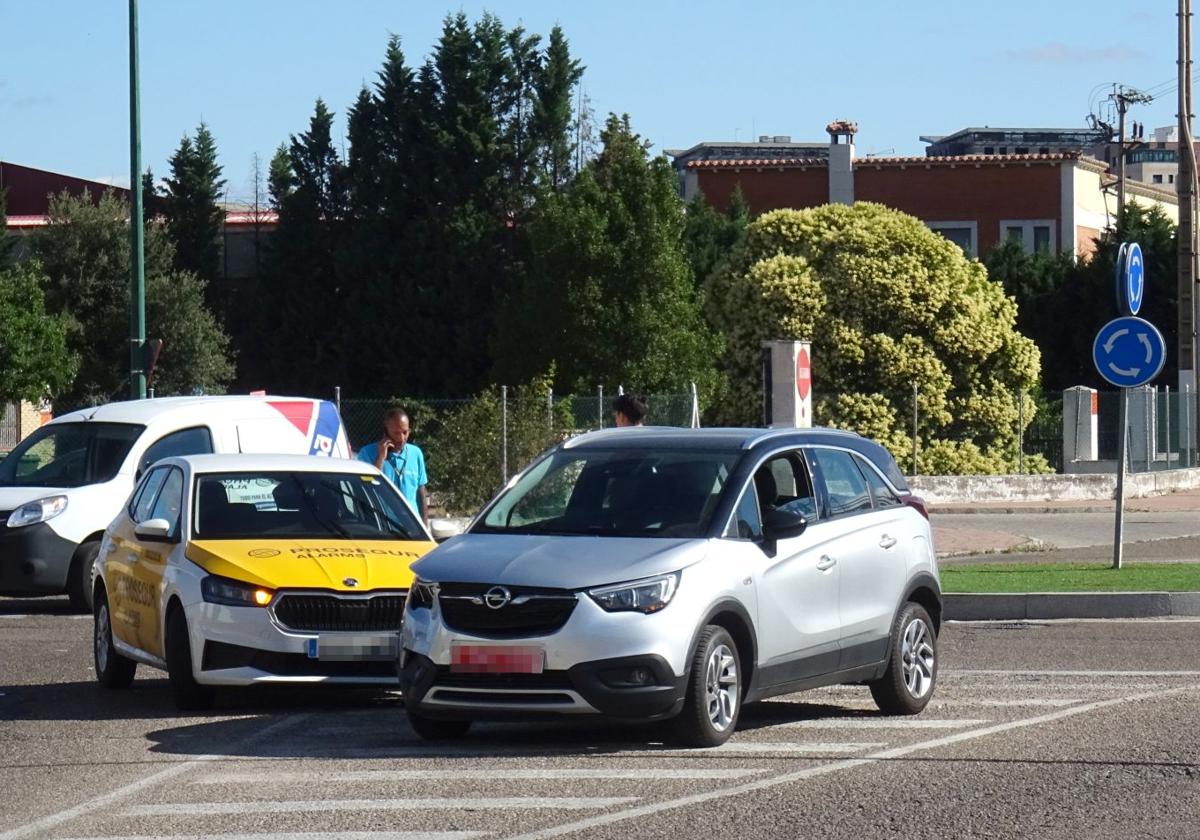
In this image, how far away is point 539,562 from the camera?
9.15 meters

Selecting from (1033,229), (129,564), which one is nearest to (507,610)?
(129,564)

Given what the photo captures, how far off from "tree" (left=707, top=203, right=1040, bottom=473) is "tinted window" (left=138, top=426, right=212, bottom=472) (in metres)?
22.6

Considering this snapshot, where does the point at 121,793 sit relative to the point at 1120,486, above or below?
below

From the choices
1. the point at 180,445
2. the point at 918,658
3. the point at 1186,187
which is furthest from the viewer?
the point at 1186,187

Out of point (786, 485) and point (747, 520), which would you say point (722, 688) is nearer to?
point (747, 520)

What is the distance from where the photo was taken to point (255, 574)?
431 inches

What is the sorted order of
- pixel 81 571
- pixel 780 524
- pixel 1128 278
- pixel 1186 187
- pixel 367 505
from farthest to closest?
pixel 1186 187, pixel 1128 278, pixel 81 571, pixel 367 505, pixel 780 524

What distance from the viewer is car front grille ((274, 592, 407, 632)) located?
10.9 meters

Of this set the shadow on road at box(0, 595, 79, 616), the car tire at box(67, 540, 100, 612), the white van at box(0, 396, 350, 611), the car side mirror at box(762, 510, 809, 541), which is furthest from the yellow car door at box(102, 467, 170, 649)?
the shadow on road at box(0, 595, 79, 616)

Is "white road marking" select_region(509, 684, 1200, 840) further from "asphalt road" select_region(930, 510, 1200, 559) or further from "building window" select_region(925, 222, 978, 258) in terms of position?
"building window" select_region(925, 222, 978, 258)

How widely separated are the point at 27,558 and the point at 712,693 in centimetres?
969

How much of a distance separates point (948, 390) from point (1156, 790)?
3249 centimetres

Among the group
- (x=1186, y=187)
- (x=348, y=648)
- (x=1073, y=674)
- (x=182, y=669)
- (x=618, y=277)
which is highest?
(x=1186, y=187)

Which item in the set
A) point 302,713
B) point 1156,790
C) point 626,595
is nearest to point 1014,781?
point 1156,790
